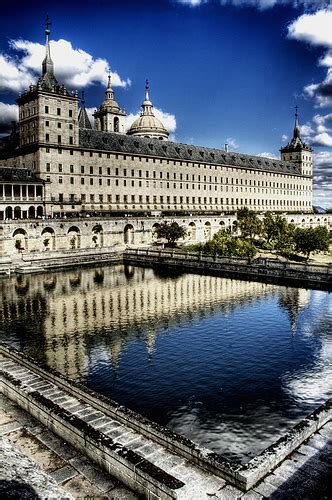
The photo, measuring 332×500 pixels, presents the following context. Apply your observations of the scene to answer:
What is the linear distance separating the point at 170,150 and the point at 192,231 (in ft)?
72.9

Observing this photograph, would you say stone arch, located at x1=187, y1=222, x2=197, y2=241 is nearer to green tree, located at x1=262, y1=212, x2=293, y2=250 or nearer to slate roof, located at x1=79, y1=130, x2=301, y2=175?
green tree, located at x1=262, y1=212, x2=293, y2=250

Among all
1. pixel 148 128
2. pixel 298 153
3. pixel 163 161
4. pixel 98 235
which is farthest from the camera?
pixel 298 153

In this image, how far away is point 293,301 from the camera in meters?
36.8

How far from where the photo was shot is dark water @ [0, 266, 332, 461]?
17531mm

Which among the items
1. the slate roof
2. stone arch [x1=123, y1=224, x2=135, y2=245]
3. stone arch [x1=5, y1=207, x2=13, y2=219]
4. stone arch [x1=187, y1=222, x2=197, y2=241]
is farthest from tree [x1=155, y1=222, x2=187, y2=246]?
stone arch [x1=5, y1=207, x2=13, y2=219]

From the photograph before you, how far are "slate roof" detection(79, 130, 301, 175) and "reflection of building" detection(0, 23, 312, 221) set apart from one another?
251 millimetres

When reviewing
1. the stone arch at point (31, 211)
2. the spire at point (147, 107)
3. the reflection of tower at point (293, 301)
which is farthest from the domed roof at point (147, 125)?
the reflection of tower at point (293, 301)

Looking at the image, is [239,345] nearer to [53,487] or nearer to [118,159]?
[53,487]

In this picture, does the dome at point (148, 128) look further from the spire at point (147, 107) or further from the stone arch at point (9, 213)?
the stone arch at point (9, 213)

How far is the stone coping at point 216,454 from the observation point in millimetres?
10742

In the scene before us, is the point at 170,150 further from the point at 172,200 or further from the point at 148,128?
the point at 148,128

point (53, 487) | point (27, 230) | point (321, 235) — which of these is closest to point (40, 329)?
point (53, 487)

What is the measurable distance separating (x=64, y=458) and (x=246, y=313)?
23009 millimetres

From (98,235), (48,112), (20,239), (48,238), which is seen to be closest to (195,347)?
(20,239)
